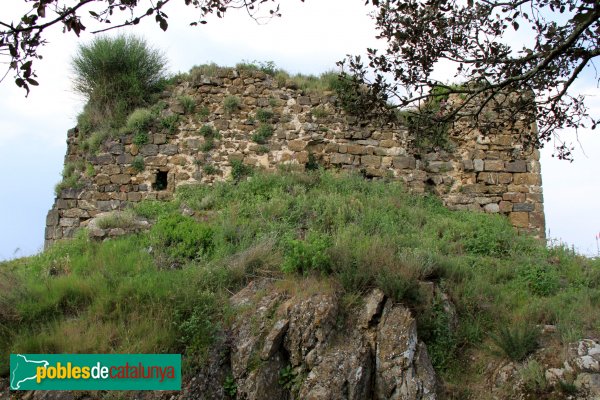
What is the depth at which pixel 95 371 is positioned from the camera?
477cm

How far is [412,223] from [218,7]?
5.30 m

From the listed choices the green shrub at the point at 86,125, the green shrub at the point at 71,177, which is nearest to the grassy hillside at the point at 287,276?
the green shrub at the point at 71,177

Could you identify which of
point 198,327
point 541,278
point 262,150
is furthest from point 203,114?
point 541,278

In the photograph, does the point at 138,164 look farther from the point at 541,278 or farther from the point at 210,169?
the point at 541,278

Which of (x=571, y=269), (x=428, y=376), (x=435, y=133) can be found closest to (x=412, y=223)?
(x=571, y=269)

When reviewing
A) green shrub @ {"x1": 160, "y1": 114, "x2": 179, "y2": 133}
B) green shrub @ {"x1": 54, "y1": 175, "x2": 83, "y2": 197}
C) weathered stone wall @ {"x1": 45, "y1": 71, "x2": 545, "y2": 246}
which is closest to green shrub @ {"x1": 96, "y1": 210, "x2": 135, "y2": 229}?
weathered stone wall @ {"x1": 45, "y1": 71, "x2": 545, "y2": 246}

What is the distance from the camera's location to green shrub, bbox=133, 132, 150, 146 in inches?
411

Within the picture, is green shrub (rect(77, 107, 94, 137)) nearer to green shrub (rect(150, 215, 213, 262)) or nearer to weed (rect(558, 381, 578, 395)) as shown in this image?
green shrub (rect(150, 215, 213, 262))

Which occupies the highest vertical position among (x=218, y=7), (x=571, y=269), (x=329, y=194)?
(x=218, y=7)

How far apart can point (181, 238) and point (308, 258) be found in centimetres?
222

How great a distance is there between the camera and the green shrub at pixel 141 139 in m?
10.4

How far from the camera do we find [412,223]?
8.68m

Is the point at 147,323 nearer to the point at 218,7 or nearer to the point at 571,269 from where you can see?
the point at 218,7

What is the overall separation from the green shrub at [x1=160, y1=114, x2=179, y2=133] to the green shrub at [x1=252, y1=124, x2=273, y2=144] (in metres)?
1.58
